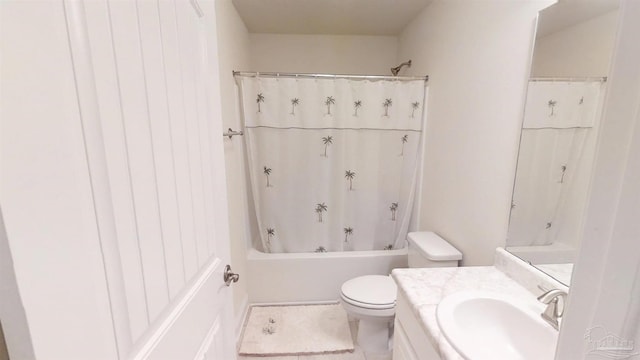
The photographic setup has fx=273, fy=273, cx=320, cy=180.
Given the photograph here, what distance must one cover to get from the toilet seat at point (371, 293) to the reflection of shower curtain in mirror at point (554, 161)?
78 cm

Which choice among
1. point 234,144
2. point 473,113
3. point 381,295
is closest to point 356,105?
point 473,113

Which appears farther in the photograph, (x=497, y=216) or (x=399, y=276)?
(x=497, y=216)

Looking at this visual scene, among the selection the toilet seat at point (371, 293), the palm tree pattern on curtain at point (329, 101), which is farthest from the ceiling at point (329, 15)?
the toilet seat at point (371, 293)

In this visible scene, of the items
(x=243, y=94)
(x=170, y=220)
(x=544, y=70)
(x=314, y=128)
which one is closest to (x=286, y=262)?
(x=314, y=128)

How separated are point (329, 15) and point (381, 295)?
7.12ft

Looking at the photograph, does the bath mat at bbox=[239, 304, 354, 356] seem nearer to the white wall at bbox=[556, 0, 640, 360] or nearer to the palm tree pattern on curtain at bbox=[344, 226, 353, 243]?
the palm tree pattern on curtain at bbox=[344, 226, 353, 243]

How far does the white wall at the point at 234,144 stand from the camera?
5.71 feet

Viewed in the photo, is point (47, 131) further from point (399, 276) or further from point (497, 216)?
point (497, 216)

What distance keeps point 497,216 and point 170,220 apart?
1.40m

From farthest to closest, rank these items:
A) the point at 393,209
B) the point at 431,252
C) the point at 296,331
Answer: the point at 393,209
the point at 296,331
the point at 431,252

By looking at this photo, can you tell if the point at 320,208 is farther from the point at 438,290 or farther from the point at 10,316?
the point at 10,316

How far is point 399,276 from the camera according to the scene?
3.91 feet

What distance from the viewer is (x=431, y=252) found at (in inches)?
64.6

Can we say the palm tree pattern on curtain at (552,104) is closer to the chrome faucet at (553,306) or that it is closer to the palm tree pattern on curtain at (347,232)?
the chrome faucet at (553,306)
